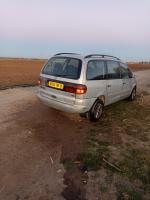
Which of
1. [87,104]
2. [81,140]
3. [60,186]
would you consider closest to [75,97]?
[87,104]

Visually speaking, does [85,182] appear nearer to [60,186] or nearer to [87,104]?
[60,186]

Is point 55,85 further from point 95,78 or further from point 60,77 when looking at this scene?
point 95,78

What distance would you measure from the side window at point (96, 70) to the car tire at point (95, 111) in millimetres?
740

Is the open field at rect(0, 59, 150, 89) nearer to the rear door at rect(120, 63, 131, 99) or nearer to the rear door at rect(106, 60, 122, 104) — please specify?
the rear door at rect(120, 63, 131, 99)

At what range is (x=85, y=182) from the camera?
429 cm

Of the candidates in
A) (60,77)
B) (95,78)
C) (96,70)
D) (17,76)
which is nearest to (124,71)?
(96,70)

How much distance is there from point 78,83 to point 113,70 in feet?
7.36

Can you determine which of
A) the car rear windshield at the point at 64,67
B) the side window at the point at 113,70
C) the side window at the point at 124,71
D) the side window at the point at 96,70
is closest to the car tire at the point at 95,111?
the side window at the point at 96,70

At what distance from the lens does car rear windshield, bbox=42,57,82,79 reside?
22.4 ft

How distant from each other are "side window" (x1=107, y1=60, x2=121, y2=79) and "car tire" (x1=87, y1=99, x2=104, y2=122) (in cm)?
103

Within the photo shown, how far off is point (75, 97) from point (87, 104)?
45cm

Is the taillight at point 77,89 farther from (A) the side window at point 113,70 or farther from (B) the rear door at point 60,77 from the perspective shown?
(A) the side window at point 113,70

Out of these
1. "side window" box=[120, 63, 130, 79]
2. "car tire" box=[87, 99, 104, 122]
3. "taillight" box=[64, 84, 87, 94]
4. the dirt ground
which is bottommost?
the dirt ground

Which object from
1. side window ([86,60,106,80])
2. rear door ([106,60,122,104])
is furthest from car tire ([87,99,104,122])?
side window ([86,60,106,80])
